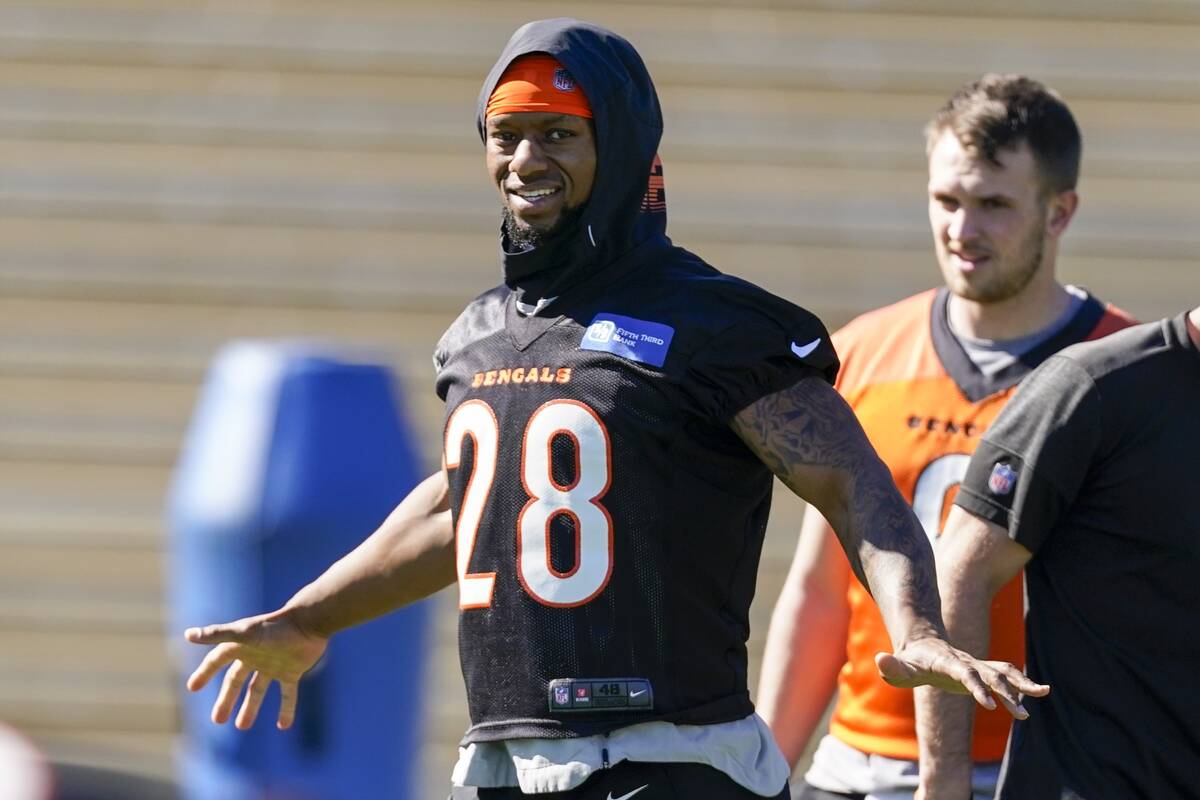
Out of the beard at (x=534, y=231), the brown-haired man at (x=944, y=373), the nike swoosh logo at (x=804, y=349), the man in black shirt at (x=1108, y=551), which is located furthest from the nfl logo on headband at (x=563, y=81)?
the brown-haired man at (x=944, y=373)

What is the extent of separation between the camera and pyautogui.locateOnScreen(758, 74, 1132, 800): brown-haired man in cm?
362

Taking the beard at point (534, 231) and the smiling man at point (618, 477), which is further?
the beard at point (534, 231)

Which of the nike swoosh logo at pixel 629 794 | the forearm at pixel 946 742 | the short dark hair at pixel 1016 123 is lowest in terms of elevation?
the forearm at pixel 946 742

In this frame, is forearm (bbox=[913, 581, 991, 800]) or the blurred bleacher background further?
the blurred bleacher background

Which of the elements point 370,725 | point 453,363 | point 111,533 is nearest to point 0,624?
point 111,533

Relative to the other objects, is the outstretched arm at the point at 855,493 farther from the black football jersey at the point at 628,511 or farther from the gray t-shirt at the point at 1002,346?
the gray t-shirt at the point at 1002,346

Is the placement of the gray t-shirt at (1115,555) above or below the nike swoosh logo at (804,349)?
below

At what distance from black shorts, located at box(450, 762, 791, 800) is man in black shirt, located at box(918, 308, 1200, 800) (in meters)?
0.58

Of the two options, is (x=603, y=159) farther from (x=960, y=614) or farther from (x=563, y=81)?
(x=960, y=614)

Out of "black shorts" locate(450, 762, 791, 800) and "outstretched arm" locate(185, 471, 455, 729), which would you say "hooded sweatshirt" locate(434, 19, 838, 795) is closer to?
"black shorts" locate(450, 762, 791, 800)

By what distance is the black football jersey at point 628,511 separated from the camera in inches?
108

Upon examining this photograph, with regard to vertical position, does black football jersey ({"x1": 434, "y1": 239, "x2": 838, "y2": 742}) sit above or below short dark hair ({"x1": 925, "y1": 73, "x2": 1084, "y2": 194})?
below

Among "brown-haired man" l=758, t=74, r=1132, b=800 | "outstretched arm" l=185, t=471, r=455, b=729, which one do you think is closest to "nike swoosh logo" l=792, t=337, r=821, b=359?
"outstretched arm" l=185, t=471, r=455, b=729

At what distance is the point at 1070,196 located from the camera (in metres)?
3.88
